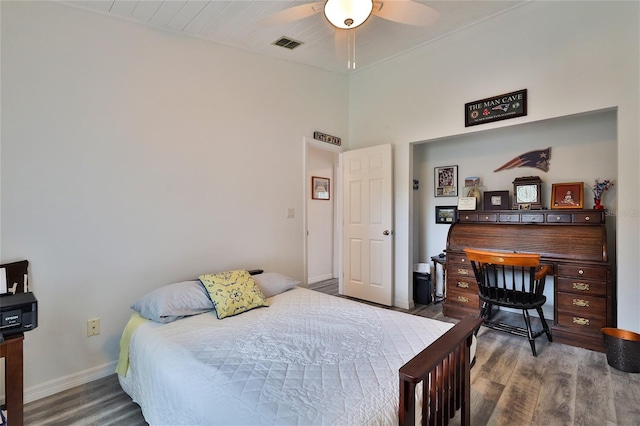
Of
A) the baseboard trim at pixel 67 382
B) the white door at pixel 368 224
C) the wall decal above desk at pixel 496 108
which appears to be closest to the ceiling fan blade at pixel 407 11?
the wall decal above desk at pixel 496 108

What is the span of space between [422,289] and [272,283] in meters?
2.13

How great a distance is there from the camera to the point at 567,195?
3.00 metres

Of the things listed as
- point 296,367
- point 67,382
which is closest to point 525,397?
point 296,367

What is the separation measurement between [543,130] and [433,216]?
1.52 m

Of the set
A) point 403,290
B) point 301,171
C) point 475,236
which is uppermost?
point 301,171

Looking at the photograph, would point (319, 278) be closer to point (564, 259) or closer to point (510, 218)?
point (510, 218)

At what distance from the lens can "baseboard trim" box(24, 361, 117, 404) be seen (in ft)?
6.58

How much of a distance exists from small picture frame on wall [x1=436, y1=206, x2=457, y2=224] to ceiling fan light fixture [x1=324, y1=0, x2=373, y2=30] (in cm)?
266

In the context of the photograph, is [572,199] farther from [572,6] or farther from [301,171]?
[301,171]

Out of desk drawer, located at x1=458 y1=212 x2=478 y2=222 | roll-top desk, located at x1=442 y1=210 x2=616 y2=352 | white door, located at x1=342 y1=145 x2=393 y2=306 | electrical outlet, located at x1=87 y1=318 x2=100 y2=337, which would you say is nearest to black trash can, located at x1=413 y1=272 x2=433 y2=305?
white door, located at x1=342 y1=145 x2=393 y2=306

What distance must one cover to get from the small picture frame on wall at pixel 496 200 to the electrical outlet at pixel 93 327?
3802 mm

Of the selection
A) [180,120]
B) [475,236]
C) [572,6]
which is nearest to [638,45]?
[572,6]

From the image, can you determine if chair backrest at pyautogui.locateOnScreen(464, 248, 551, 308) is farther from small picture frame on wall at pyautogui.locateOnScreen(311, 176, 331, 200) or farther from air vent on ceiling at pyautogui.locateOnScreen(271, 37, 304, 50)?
small picture frame on wall at pyautogui.locateOnScreen(311, 176, 331, 200)

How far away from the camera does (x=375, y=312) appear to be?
7.02 ft
